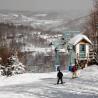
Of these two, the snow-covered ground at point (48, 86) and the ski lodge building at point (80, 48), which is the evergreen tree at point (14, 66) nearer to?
the snow-covered ground at point (48, 86)

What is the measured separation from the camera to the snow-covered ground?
25703 mm

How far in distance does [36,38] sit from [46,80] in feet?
538

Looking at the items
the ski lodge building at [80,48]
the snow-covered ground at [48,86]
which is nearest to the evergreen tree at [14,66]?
the snow-covered ground at [48,86]

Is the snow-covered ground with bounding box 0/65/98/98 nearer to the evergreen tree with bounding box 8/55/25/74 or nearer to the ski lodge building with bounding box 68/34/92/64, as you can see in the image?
the evergreen tree with bounding box 8/55/25/74

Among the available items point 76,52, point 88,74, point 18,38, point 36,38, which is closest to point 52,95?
point 88,74

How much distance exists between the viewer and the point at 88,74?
34844mm

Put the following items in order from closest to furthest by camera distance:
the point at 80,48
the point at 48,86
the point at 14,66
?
the point at 48,86
the point at 14,66
the point at 80,48

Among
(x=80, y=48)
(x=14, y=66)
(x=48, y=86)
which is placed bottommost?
(x=48, y=86)

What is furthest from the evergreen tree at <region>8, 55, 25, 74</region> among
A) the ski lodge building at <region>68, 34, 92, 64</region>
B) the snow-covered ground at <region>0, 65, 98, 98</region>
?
the ski lodge building at <region>68, 34, 92, 64</region>

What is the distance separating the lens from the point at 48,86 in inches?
1161

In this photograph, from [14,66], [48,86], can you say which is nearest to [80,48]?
[14,66]

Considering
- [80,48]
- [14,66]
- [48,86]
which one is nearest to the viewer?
[48,86]

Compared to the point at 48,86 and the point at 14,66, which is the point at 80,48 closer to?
the point at 14,66

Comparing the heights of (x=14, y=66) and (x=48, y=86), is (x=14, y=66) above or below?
above
